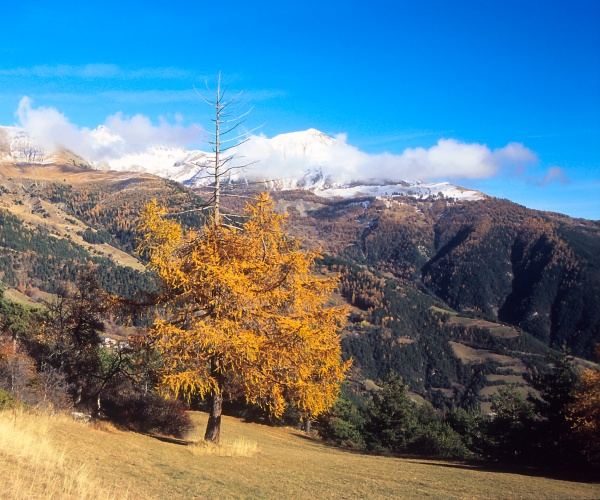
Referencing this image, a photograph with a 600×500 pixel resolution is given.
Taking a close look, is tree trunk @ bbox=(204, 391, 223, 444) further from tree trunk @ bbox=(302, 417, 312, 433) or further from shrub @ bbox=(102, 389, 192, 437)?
tree trunk @ bbox=(302, 417, 312, 433)

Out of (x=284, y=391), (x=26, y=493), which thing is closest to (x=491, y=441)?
(x=284, y=391)

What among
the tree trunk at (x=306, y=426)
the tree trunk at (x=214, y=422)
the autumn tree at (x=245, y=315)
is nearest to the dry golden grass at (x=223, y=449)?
the tree trunk at (x=214, y=422)

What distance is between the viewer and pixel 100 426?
1930cm

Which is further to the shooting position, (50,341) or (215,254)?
(50,341)

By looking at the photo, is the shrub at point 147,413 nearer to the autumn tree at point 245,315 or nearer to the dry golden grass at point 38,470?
the autumn tree at point 245,315

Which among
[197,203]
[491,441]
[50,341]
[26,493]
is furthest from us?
[491,441]

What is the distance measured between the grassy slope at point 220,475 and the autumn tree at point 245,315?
2150 millimetres

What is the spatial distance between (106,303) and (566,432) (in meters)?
28.4

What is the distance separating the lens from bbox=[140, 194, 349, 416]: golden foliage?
55.9 ft

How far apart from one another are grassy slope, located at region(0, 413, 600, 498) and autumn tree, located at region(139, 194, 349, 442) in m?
2.15

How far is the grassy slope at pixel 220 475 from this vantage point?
429 inches

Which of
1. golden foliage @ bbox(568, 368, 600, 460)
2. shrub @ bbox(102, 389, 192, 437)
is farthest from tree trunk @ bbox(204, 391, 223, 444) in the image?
golden foliage @ bbox(568, 368, 600, 460)

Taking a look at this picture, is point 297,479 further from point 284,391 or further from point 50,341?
point 50,341

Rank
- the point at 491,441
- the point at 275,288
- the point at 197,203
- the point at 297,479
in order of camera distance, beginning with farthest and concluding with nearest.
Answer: the point at 491,441
the point at 197,203
the point at 275,288
the point at 297,479
